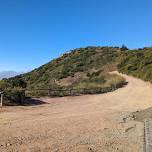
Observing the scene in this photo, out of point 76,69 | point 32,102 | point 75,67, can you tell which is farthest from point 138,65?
point 32,102

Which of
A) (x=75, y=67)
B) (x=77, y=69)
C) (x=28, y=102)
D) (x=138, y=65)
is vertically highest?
(x=75, y=67)

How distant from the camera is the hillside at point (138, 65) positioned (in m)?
50.4

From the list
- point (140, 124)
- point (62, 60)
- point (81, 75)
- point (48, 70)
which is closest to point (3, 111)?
point (140, 124)

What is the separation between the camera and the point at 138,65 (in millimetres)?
60750

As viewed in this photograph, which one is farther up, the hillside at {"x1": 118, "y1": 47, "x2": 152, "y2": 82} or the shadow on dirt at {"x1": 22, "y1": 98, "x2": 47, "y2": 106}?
the hillside at {"x1": 118, "y1": 47, "x2": 152, "y2": 82}

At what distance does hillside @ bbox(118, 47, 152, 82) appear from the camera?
50.4 m

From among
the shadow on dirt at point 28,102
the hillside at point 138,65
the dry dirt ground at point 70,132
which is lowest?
the dry dirt ground at point 70,132

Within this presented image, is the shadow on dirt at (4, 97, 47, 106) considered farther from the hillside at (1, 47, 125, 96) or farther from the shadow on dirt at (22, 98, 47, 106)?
the hillside at (1, 47, 125, 96)

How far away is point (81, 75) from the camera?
66062 mm

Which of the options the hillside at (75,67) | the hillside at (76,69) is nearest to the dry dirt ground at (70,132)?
the hillside at (76,69)

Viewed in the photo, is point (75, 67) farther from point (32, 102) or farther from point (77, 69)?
point (32, 102)

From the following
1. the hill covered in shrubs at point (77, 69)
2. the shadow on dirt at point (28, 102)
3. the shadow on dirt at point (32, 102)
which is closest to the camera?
the shadow on dirt at point (28, 102)

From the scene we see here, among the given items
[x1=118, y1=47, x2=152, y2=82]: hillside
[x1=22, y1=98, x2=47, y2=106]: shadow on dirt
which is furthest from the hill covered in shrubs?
[x1=22, y1=98, x2=47, y2=106]: shadow on dirt

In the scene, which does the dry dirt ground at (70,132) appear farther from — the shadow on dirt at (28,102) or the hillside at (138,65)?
the hillside at (138,65)
